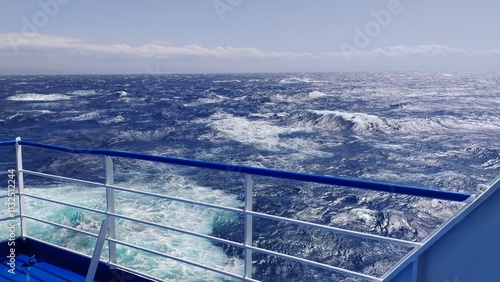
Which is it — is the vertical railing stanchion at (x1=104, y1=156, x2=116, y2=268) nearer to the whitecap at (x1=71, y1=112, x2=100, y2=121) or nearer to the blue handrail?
the blue handrail

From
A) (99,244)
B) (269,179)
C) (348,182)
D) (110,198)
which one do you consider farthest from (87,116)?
(348,182)

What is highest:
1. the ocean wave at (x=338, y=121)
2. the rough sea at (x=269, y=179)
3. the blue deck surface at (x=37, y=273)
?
the blue deck surface at (x=37, y=273)

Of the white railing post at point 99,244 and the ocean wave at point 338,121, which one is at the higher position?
the white railing post at point 99,244

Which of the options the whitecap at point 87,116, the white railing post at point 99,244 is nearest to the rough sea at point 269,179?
the whitecap at point 87,116

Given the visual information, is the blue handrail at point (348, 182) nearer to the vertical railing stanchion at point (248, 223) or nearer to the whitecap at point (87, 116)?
the vertical railing stanchion at point (248, 223)

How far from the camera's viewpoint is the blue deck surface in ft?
9.77

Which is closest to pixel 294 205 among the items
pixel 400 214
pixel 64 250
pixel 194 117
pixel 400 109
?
pixel 400 214

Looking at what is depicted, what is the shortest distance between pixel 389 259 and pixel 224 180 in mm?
5698

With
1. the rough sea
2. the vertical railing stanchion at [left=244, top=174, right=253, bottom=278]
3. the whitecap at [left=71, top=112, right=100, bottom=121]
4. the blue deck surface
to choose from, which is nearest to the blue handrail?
the vertical railing stanchion at [left=244, top=174, right=253, bottom=278]

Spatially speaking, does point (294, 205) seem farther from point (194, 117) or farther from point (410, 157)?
point (194, 117)

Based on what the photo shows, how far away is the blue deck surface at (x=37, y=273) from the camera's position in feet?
9.77

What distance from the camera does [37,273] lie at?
307 centimetres

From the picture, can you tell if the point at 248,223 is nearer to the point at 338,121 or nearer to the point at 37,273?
the point at 37,273

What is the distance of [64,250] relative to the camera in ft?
10.5
